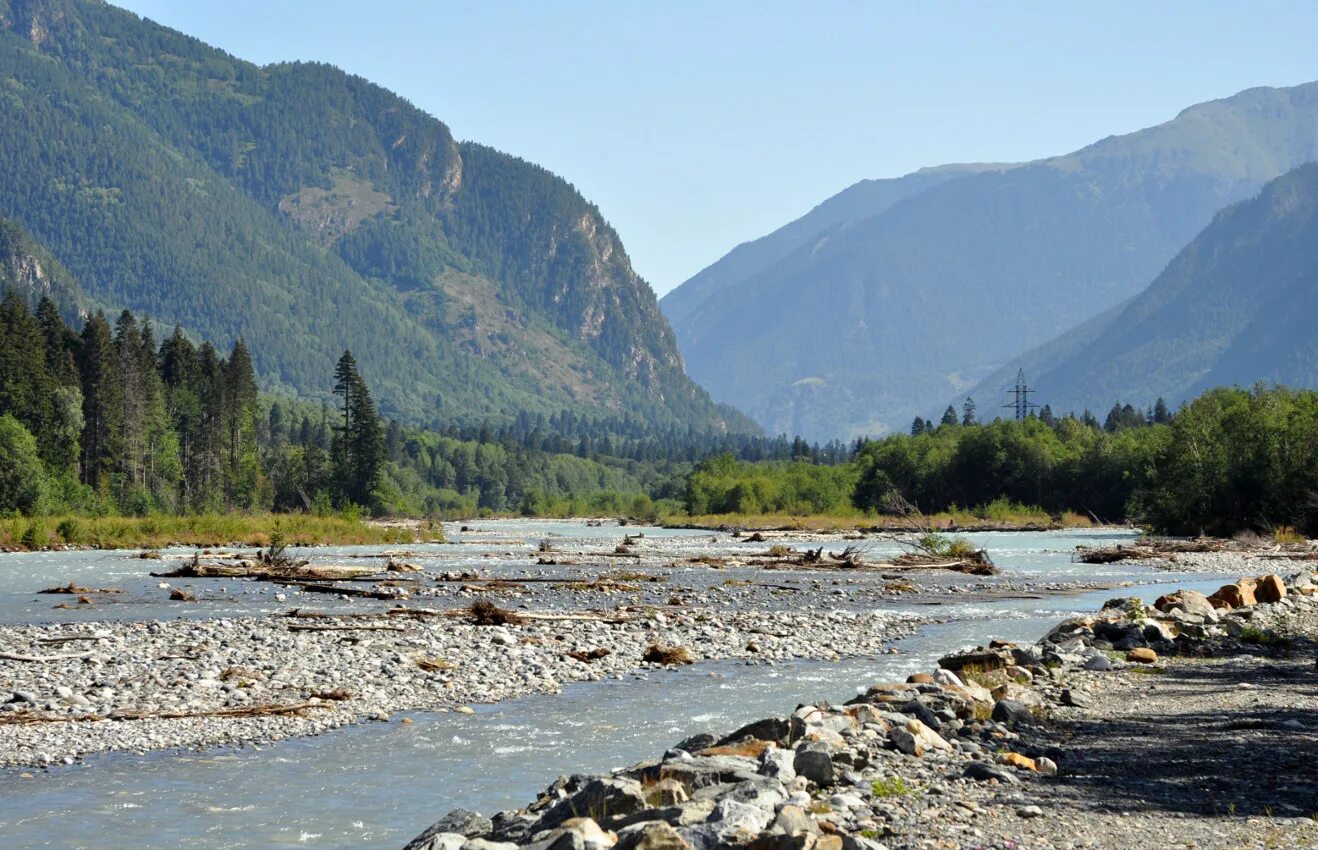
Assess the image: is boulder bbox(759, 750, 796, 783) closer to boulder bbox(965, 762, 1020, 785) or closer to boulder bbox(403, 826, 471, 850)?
boulder bbox(965, 762, 1020, 785)

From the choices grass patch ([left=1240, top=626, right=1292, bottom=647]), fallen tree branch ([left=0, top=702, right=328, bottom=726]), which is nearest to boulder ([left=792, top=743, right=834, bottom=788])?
fallen tree branch ([left=0, top=702, right=328, bottom=726])

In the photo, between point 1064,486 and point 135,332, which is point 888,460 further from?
point 135,332

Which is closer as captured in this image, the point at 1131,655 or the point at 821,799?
the point at 821,799

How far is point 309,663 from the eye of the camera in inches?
1096

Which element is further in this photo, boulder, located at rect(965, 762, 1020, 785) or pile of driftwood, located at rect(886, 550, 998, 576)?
pile of driftwood, located at rect(886, 550, 998, 576)

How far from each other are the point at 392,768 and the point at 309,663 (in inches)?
381

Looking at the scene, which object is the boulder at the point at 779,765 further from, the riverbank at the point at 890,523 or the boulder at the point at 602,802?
the riverbank at the point at 890,523

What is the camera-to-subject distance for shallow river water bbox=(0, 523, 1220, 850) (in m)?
15.5

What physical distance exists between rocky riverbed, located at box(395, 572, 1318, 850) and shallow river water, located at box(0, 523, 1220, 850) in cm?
275

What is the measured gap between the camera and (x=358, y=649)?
29953mm

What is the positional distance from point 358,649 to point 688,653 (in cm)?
705

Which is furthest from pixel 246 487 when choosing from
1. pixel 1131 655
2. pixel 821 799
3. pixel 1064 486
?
pixel 821 799

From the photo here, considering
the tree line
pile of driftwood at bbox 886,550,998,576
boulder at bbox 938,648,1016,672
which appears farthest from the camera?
the tree line

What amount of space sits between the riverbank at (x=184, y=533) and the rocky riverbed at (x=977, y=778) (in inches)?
2391
